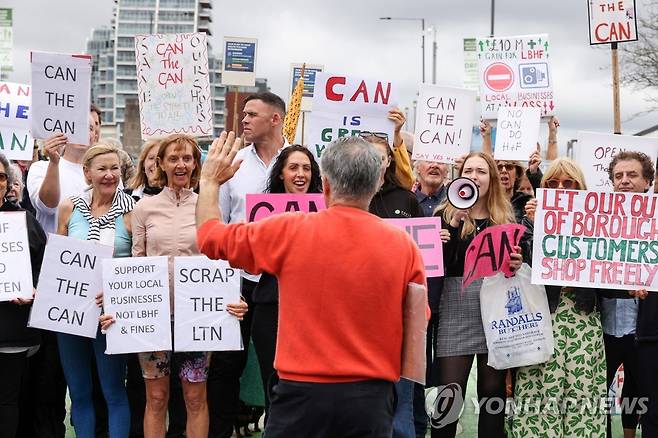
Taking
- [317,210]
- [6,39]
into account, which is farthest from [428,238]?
[6,39]

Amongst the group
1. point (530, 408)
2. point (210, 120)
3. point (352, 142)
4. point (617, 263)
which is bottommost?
point (530, 408)

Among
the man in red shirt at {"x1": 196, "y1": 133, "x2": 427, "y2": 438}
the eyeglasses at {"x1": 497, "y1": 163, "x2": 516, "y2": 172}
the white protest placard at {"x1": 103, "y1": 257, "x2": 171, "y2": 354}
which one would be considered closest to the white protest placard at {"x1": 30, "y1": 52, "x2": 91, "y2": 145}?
the white protest placard at {"x1": 103, "y1": 257, "x2": 171, "y2": 354}

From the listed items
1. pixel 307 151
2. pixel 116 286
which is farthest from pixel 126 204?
pixel 307 151

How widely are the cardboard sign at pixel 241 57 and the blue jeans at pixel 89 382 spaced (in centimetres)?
401

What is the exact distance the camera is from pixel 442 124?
742 cm

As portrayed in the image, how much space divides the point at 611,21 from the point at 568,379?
357 cm

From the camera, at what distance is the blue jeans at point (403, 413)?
537 cm

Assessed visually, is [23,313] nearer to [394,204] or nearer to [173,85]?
[173,85]

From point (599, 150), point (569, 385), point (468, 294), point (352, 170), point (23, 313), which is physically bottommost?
point (569, 385)

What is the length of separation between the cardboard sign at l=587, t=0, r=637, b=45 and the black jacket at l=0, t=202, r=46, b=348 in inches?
194

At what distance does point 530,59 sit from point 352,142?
6.13 metres

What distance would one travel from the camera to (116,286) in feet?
18.5

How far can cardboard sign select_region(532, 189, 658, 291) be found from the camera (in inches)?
221

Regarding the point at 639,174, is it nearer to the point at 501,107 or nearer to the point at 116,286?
the point at 501,107
